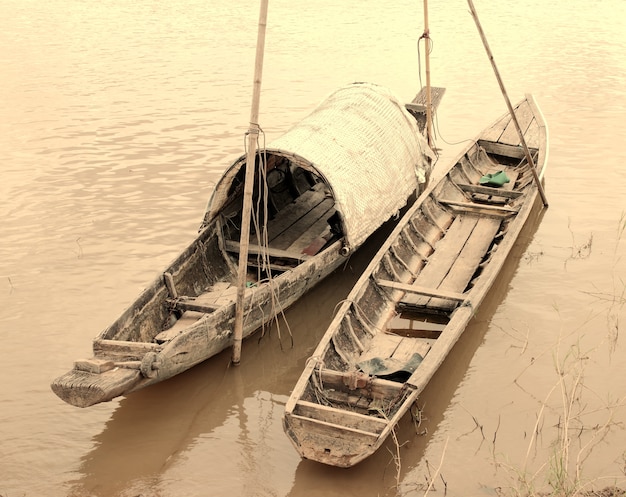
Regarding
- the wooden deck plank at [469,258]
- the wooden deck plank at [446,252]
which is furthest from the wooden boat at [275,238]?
the wooden deck plank at [469,258]

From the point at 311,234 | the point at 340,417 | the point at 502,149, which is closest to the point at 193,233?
the point at 311,234

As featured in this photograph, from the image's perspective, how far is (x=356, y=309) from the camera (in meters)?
6.53

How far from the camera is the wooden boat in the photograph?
229 inches

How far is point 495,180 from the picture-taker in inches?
374

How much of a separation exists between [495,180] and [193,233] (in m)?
3.41

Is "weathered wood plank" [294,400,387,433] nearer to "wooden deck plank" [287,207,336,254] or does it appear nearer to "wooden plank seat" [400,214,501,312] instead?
"wooden plank seat" [400,214,501,312]

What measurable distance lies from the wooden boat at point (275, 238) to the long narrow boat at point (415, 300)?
0.47m

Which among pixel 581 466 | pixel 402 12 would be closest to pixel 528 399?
pixel 581 466

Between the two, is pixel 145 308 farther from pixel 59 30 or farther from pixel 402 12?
pixel 402 12

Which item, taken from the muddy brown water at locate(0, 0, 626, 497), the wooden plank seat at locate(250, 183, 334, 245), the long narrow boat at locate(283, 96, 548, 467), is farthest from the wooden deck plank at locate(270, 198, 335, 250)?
the long narrow boat at locate(283, 96, 548, 467)

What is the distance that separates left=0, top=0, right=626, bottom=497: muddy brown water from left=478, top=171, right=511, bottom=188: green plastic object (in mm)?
561

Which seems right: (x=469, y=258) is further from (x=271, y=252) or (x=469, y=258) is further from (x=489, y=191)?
(x=271, y=252)

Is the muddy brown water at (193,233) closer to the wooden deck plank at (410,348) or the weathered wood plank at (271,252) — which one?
the wooden deck plank at (410,348)

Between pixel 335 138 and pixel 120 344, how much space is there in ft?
10.1
